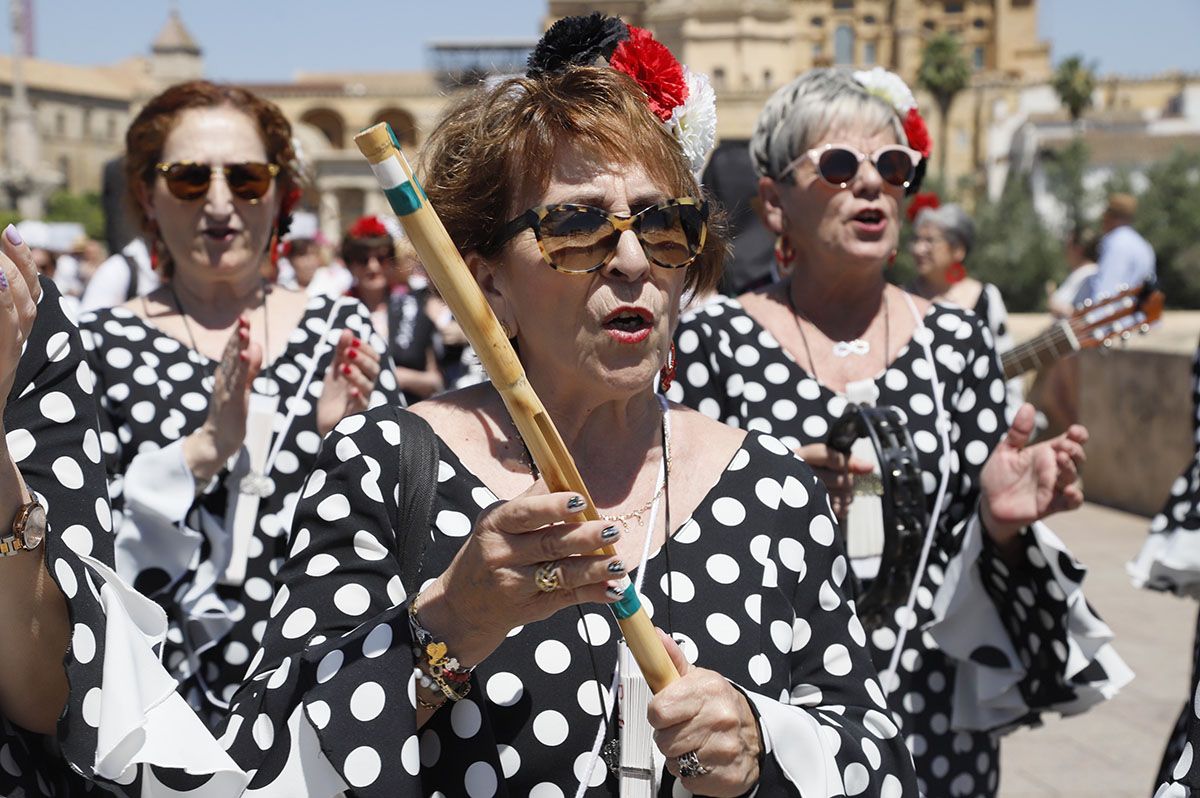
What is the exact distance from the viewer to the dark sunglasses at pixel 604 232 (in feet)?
7.22

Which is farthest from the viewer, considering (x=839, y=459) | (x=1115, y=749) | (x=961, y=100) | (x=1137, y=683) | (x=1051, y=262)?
(x=961, y=100)

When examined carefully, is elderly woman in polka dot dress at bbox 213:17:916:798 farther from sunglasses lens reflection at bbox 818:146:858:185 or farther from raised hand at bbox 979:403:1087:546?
sunglasses lens reflection at bbox 818:146:858:185

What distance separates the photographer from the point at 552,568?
1812 mm

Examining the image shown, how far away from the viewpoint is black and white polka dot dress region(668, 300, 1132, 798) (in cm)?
344

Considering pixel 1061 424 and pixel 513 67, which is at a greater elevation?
pixel 513 67

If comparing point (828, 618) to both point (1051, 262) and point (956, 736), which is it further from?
point (1051, 262)

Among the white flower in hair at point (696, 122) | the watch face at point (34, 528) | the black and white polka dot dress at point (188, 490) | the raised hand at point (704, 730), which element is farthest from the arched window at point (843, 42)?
the watch face at point (34, 528)

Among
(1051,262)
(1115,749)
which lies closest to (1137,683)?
(1115,749)

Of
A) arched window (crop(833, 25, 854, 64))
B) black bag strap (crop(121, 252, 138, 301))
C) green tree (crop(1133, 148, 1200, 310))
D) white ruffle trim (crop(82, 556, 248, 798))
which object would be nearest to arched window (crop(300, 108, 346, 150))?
arched window (crop(833, 25, 854, 64))

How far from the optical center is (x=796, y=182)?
384cm

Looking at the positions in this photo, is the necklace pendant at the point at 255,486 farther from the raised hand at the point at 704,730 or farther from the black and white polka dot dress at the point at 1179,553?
the black and white polka dot dress at the point at 1179,553

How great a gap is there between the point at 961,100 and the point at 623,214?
338ft

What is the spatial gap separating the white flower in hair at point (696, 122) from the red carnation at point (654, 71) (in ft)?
0.08

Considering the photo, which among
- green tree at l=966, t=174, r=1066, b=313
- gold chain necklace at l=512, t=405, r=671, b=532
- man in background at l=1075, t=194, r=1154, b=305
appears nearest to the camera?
gold chain necklace at l=512, t=405, r=671, b=532
